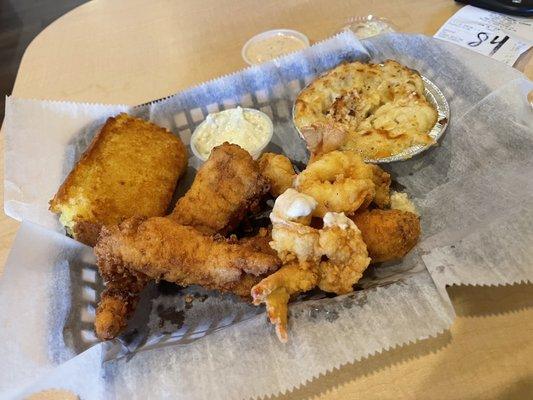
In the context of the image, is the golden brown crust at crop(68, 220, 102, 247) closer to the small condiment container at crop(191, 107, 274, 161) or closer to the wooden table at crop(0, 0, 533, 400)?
the wooden table at crop(0, 0, 533, 400)

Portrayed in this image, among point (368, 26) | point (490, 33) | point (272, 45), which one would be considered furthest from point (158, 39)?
point (490, 33)

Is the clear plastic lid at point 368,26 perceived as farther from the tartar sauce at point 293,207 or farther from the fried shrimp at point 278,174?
the tartar sauce at point 293,207

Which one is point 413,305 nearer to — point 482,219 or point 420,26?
point 482,219

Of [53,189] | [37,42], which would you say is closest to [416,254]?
[53,189]

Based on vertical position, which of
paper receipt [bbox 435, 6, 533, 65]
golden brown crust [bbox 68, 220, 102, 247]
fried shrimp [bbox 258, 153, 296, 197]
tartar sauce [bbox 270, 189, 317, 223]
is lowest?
golden brown crust [bbox 68, 220, 102, 247]

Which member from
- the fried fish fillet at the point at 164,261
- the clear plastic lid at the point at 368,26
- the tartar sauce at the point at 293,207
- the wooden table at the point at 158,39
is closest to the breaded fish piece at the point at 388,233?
the tartar sauce at the point at 293,207

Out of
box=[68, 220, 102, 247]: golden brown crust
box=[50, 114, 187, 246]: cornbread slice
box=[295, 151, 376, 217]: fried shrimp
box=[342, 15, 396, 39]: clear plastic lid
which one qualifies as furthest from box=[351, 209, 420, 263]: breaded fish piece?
box=[342, 15, 396, 39]: clear plastic lid

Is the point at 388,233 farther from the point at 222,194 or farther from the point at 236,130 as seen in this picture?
the point at 236,130
